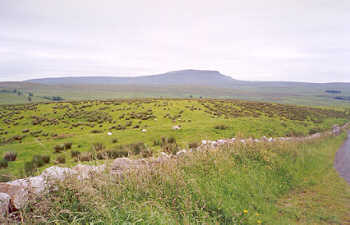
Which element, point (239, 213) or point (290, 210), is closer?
point (239, 213)

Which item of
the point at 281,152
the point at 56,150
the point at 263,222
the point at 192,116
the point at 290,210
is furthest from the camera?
the point at 192,116

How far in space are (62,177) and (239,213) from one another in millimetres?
4303

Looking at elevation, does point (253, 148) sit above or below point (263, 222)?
above

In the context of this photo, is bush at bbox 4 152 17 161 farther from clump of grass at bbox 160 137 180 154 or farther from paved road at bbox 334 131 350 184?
paved road at bbox 334 131 350 184

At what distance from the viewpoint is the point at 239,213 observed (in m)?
4.59

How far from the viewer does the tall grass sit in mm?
Result: 3545

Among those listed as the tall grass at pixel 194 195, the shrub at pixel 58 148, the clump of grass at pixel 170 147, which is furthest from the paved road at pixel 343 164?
the shrub at pixel 58 148

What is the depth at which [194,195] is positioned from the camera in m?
4.66

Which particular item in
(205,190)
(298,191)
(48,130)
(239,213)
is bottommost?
(48,130)

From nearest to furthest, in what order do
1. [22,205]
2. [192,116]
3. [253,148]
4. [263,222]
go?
[22,205]
[263,222]
[253,148]
[192,116]

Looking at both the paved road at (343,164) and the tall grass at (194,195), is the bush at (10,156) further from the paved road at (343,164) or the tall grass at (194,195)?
the paved road at (343,164)

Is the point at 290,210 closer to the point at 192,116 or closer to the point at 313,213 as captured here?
the point at 313,213

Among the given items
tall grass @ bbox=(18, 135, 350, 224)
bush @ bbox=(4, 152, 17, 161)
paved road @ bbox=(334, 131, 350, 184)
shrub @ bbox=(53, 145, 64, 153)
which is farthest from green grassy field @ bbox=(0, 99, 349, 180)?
paved road @ bbox=(334, 131, 350, 184)

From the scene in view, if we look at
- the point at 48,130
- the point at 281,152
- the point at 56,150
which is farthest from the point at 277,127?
the point at 48,130
